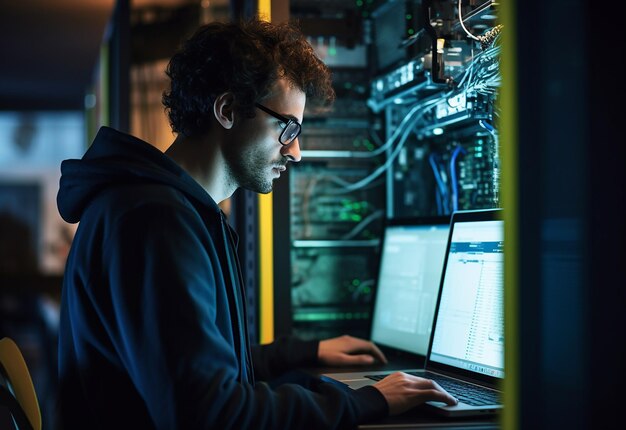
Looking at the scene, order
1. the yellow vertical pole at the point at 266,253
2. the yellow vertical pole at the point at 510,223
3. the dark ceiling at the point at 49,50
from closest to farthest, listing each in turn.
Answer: the yellow vertical pole at the point at 510,223
the yellow vertical pole at the point at 266,253
the dark ceiling at the point at 49,50

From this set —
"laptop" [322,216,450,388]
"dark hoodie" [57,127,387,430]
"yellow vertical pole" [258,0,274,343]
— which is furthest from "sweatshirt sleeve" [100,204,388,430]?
"yellow vertical pole" [258,0,274,343]

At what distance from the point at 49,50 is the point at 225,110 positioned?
497 centimetres

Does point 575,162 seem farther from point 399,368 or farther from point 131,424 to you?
point 399,368

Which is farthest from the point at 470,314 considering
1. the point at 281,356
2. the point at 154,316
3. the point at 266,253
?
the point at 154,316

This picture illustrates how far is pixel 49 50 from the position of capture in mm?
5902

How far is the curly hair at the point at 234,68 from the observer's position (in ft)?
4.91

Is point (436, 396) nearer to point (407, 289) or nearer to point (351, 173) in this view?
point (407, 289)

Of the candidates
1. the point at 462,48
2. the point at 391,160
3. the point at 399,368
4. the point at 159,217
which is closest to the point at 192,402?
the point at 159,217

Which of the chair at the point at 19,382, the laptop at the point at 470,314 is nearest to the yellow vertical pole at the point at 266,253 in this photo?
the laptop at the point at 470,314

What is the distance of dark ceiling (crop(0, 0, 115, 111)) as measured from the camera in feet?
15.7

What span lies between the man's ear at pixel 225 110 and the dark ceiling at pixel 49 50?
352 cm

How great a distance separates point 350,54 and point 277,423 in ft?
4.64

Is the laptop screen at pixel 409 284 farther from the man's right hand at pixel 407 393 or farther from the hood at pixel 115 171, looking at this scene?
the hood at pixel 115 171

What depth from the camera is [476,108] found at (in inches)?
67.4
